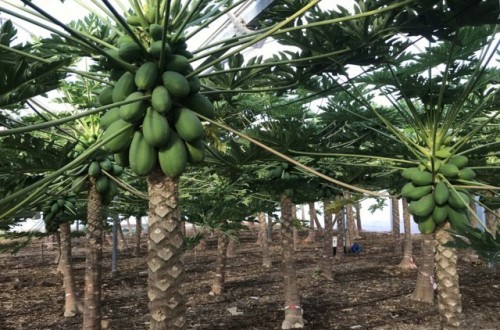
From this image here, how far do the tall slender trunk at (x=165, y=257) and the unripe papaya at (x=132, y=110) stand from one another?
0.28 m

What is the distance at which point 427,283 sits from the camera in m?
7.55

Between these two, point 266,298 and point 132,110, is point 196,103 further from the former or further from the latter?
point 266,298

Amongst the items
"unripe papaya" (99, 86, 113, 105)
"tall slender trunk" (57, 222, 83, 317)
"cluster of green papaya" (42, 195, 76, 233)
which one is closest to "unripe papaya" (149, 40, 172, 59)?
"unripe papaya" (99, 86, 113, 105)

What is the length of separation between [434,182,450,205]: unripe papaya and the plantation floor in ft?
11.6

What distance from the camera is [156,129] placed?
211 centimetres

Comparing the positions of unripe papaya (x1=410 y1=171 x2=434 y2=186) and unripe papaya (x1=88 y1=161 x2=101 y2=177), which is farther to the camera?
unripe papaya (x1=88 y1=161 x2=101 y2=177)

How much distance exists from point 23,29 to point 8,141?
286cm

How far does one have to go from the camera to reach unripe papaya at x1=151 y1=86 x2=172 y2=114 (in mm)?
2107

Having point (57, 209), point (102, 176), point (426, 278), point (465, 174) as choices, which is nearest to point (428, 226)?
point (465, 174)

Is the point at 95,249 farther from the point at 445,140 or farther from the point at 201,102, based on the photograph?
the point at 445,140

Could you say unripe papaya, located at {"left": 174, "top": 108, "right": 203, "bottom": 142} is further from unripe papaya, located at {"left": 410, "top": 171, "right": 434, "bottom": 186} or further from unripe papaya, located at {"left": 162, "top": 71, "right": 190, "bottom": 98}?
unripe papaya, located at {"left": 410, "top": 171, "right": 434, "bottom": 186}

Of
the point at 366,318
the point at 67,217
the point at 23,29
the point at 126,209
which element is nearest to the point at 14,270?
the point at 126,209

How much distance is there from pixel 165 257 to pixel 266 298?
6.36 meters

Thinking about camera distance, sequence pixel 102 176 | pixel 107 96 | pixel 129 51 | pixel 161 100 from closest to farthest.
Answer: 1. pixel 161 100
2. pixel 129 51
3. pixel 107 96
4. pixel 102 176
